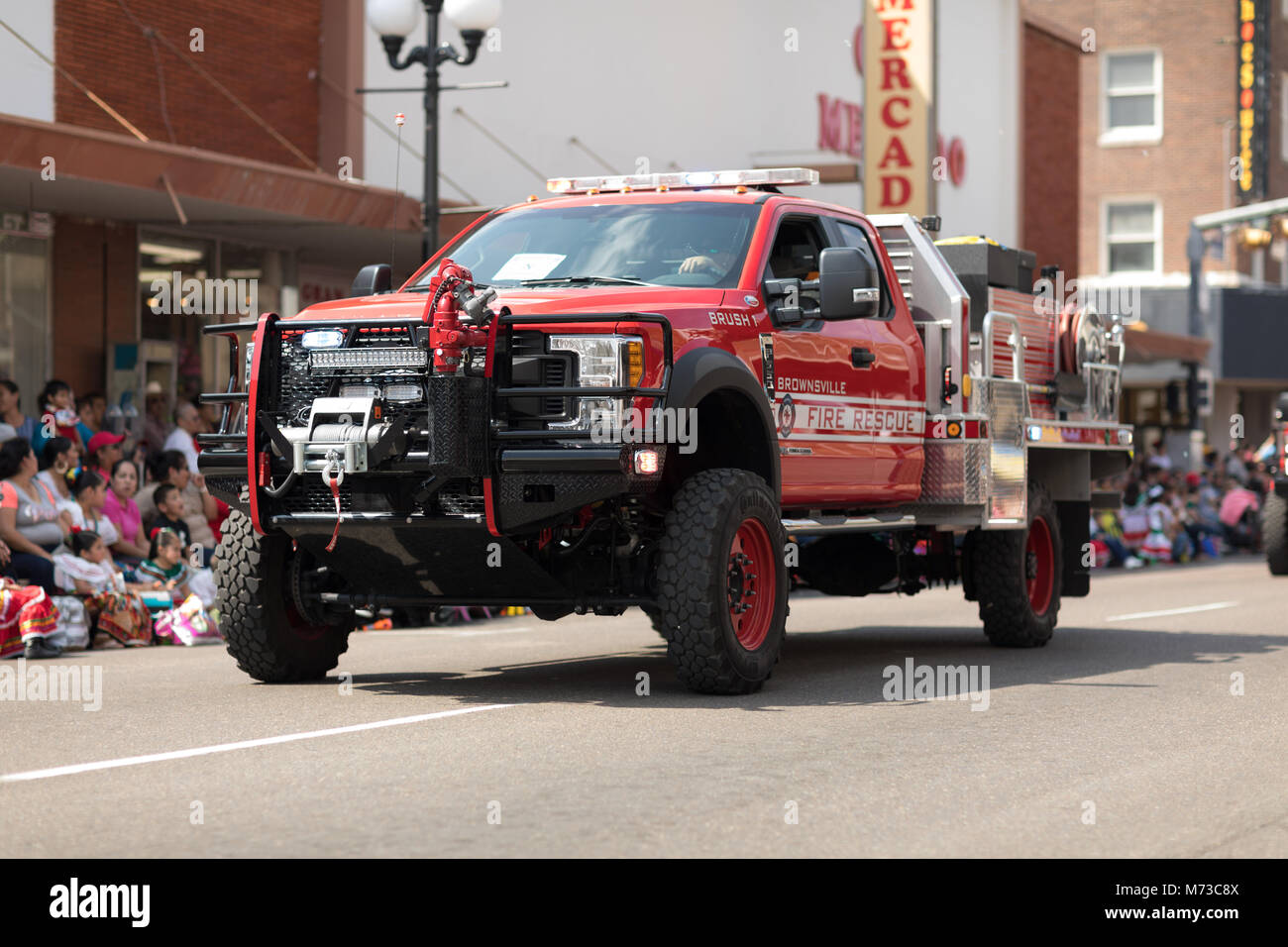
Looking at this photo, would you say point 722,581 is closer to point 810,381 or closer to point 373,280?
point 810,381

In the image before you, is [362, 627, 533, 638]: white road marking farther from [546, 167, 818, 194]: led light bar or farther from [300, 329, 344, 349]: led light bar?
[300, 329, 344, 349]: led light bar

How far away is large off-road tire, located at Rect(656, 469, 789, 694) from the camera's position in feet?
29.6

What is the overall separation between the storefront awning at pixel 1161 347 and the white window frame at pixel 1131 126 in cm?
964

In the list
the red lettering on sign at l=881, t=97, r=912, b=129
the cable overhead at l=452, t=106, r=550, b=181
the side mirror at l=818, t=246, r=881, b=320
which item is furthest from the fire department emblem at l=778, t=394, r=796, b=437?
the red lettering on sign at l=881, t=97, r=912, b=129

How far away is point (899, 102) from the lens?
28141 millimetres

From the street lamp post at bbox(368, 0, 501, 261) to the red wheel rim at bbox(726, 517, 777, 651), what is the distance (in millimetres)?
7799

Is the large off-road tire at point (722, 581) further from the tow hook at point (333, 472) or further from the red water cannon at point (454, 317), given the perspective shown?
the tow hook at point (333, 472)

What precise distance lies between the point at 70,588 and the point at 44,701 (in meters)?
3.87

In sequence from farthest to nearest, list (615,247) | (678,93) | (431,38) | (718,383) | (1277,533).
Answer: (678,93)
(1277,533)
(431,38)
(615,247)
(718,383)

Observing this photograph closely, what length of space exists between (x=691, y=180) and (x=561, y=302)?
2.13 metres

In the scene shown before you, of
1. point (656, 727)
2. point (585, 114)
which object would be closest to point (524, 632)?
point (656, 727)

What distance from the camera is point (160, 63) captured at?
20766mm

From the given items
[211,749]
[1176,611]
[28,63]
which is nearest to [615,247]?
[211,749]
